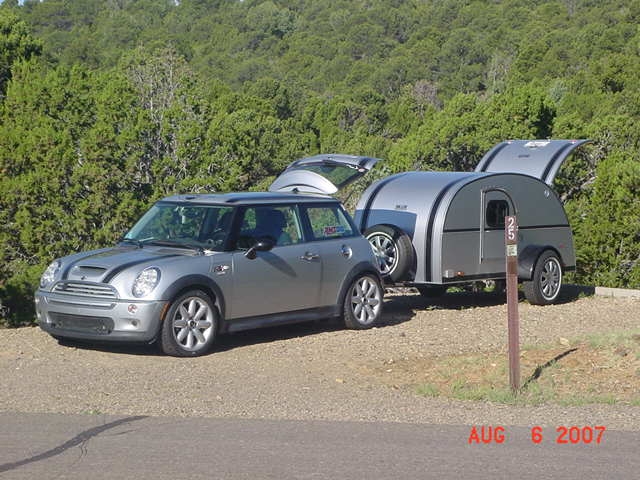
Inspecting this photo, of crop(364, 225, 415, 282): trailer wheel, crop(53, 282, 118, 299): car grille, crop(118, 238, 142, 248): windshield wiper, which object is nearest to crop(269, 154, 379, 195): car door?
crop(364, 225, 415, 282): trailer wheel

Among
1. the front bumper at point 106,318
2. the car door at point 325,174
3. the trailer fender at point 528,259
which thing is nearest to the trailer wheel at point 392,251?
the car door at point 325,174

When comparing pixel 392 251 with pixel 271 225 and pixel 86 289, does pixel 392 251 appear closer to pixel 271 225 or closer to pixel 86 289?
pixel 271 225

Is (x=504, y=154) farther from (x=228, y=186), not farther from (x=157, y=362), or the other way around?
(x=228, y=186)

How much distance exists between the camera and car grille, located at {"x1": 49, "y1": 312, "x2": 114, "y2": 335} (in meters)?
11.3

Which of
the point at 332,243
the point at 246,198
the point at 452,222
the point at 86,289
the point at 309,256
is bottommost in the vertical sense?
the point at 86,289

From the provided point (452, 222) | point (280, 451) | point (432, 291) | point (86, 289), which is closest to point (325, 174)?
point (452, 222)

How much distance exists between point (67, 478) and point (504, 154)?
1316cm

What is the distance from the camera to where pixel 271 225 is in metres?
12.8

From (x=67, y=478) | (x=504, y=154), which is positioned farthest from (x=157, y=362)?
(x=504, y=154)

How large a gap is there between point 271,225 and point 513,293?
3.85 meters

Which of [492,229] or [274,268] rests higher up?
[492,229]

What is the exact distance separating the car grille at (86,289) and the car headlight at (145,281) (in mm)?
218

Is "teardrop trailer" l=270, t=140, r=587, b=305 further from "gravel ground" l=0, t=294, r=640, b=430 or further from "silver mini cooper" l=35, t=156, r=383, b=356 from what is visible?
"silver mini cooper" l=35, t=156, r=383, b=356

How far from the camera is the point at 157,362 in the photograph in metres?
11.3
